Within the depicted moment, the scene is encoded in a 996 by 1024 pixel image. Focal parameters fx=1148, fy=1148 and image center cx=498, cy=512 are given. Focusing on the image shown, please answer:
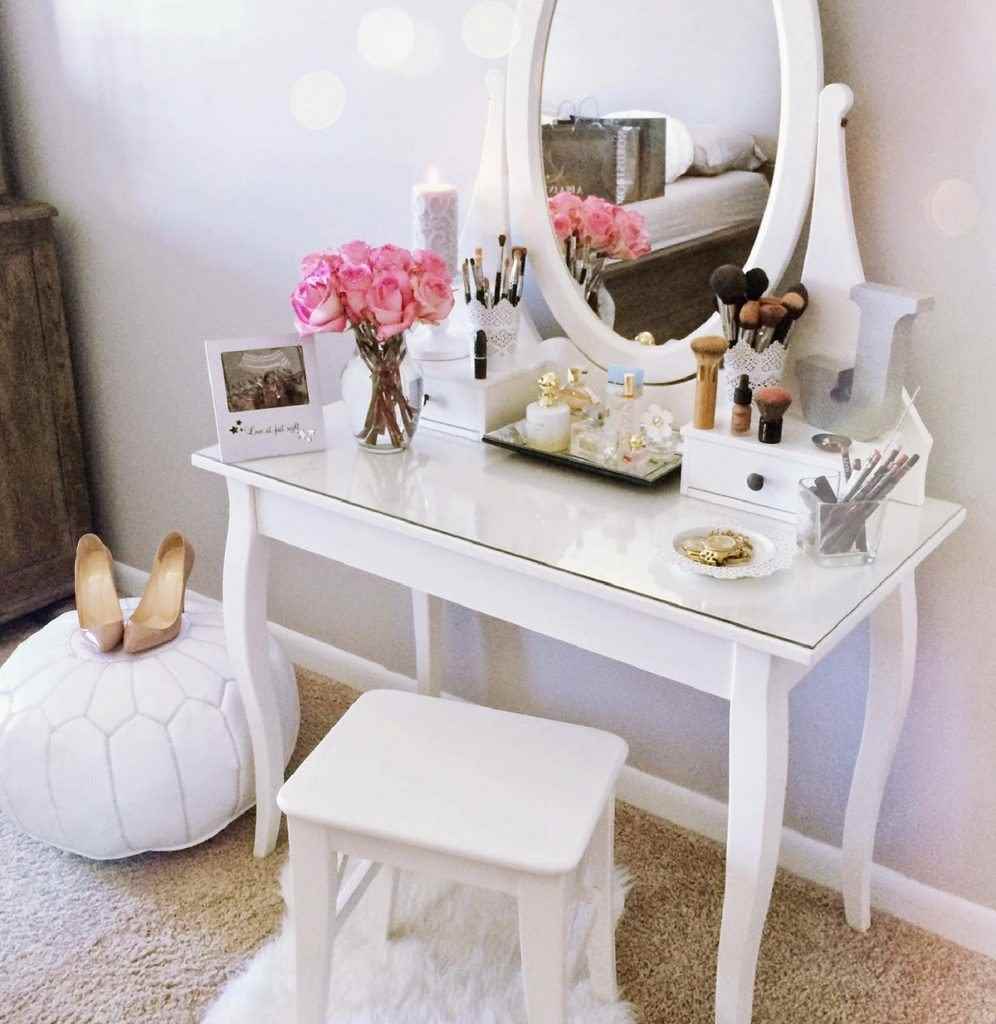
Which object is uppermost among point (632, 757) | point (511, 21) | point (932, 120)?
point (511, 21)

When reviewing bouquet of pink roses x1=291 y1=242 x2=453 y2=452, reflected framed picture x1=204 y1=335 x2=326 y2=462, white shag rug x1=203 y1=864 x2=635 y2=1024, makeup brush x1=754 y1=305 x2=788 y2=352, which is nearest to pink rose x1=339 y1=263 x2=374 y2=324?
bouquet of pink roses x1=291 y1=242 x2=453 y2=452

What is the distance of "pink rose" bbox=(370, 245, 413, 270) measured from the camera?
4.90 ft

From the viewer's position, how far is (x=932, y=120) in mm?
1370

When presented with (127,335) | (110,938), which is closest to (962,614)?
(110,938)

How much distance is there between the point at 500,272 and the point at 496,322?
0.07 m

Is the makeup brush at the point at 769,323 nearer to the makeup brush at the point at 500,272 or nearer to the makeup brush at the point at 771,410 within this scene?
the makeup brush at the point at 771,410

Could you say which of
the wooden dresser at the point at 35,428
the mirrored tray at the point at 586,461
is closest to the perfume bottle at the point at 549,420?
the mirrored tray at the point at 586,461

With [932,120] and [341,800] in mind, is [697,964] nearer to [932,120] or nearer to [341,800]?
[341,800]

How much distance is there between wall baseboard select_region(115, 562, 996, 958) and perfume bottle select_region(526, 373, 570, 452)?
0.71 m

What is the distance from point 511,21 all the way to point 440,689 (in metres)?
1.14

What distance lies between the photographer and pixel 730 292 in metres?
1.41

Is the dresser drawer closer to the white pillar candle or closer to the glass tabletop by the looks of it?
the glass tabletop

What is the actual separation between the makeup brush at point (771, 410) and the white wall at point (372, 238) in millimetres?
231

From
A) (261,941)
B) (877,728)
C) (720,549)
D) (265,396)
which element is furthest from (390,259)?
(261,941)
